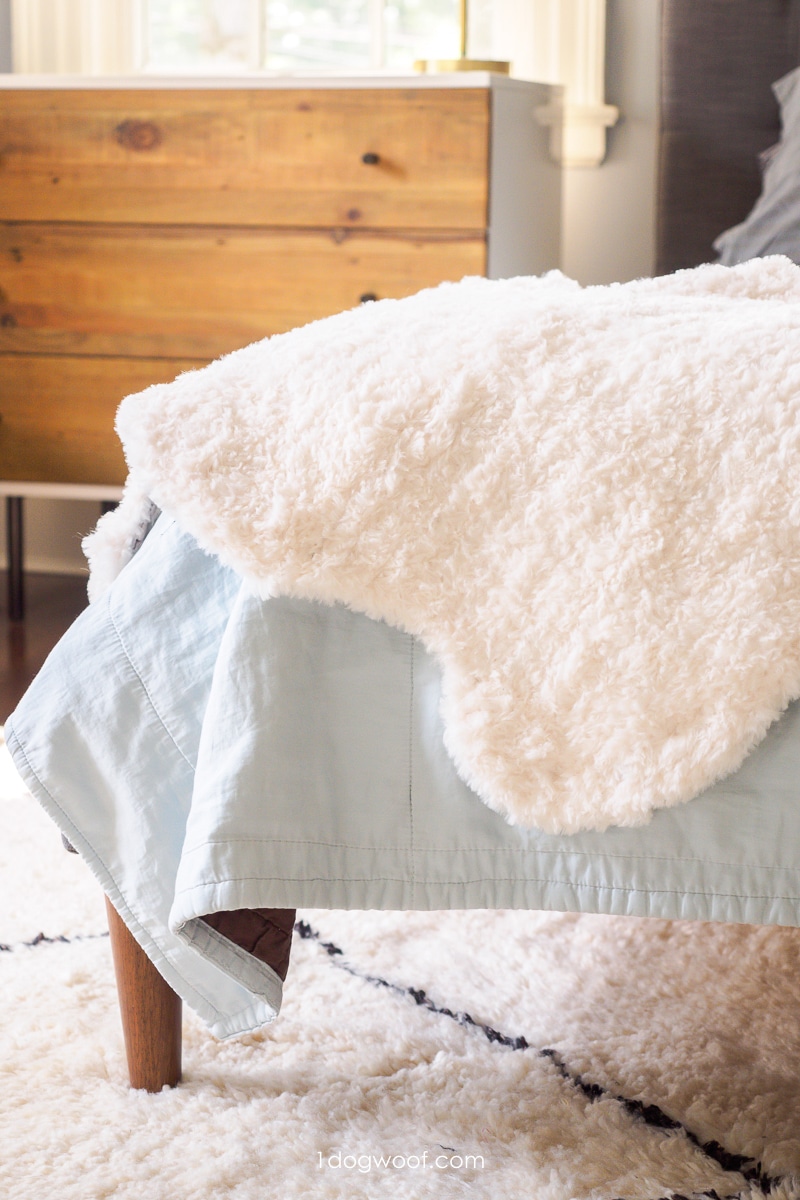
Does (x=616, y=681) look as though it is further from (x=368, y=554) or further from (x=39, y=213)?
(x=39, y=213)

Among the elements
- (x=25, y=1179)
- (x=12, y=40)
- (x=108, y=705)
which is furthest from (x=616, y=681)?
(x=12, y=40)

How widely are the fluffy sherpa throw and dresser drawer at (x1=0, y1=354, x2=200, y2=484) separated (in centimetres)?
154

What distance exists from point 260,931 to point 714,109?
1965mm

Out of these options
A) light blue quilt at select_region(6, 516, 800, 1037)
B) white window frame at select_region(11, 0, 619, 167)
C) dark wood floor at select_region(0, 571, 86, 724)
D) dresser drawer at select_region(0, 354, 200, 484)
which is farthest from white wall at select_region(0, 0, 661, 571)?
light blue quilt at select_region(6, 516, 800, 1037)

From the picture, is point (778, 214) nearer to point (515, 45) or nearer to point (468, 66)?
point (468, 66)

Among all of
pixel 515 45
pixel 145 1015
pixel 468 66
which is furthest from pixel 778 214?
pixel 145 1015

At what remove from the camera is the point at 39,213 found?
2223 millimetres

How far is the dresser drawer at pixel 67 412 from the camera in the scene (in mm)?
2260

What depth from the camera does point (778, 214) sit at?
1.74 meters

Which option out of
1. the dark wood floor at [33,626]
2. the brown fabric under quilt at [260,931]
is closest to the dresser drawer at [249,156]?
the dark wood floor at [33,626]

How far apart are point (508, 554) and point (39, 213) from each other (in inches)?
71.7

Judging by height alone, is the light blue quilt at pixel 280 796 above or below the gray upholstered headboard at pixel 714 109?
below

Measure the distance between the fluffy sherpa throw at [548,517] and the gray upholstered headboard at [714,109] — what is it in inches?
63.1

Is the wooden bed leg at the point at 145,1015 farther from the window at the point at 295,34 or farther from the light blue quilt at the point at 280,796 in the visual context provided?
the window at the point at 295,34
